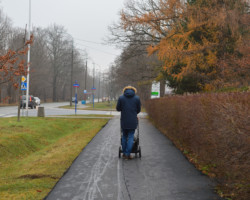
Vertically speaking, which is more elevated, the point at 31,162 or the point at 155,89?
the point at 155,89

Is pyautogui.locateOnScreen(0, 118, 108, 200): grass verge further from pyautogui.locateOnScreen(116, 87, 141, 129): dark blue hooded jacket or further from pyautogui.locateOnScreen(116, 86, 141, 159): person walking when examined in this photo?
pyautogui.locateOnScreen(116, 87, 141, 129): dark blue hooded jacket

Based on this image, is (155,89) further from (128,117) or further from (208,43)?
(128,117)

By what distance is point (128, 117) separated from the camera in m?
7.61

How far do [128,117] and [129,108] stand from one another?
23 cm

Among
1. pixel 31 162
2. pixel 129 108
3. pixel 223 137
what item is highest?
pixel 129 108

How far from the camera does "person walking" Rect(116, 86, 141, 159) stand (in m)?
7.56

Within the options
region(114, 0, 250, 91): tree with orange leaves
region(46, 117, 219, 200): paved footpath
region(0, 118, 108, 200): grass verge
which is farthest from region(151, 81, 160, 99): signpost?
region(46, 117, 219, 200): paved footpath

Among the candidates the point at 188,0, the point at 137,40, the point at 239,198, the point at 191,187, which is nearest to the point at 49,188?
the point at 191,187

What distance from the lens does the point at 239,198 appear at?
4.04 m

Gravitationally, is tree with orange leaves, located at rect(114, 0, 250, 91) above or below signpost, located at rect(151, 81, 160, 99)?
above

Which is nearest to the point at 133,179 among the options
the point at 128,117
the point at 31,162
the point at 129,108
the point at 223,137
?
the point at 223,137

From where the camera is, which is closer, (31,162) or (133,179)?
(133,179)

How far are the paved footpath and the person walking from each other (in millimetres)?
375

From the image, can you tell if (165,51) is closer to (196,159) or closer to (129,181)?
Result: (196,159)
